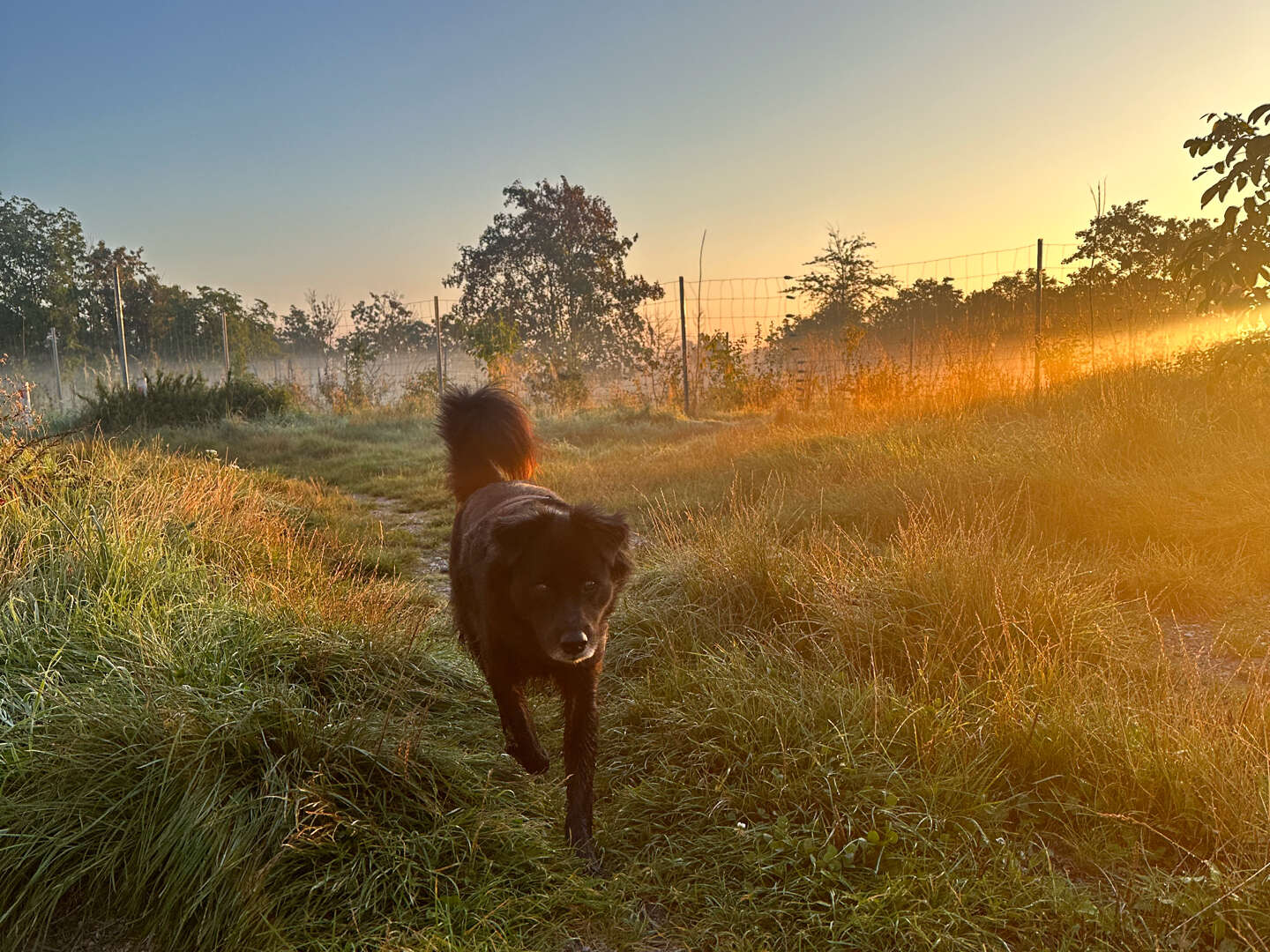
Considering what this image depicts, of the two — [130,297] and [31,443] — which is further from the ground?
[130,297]

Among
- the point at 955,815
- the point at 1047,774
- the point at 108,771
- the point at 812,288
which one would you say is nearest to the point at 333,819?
the point at 108,771

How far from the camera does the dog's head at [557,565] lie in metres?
2.42

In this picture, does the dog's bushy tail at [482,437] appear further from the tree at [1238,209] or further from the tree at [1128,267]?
the tree at [1128,267]

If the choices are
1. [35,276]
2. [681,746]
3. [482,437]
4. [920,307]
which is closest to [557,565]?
[681,746]

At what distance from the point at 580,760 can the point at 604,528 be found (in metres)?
0.76

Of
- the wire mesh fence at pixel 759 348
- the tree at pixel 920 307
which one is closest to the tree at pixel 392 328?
the wire mesh fence at pixel 759 348

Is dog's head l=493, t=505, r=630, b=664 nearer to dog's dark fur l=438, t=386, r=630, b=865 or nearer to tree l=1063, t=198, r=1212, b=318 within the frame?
dog's dark fur l=438, t=386, r=630, b=865

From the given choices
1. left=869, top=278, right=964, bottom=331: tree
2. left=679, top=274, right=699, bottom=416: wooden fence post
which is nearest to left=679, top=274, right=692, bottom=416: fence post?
left=679, top=274, right=699, bottom=416: wooden fence post

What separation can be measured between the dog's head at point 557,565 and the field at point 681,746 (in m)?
0.53

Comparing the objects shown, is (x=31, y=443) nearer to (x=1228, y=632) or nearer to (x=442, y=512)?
(x=442, y=512)

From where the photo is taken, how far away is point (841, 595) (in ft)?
11.2

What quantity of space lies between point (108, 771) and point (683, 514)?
4558 millimetres

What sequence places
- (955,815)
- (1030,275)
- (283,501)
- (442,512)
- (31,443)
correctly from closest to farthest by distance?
(955,815) < (31,443) < (283,501) < (442,512) < (1030,275)

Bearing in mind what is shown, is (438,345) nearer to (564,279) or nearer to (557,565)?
(564,279)
